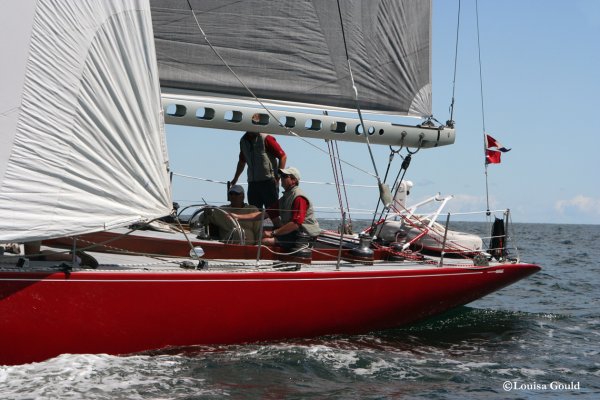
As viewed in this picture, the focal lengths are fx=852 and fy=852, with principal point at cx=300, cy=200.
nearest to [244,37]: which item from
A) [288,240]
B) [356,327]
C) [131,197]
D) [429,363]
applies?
[288,240]

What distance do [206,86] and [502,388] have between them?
4.04m

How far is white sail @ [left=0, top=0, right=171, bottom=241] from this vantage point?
623 centimetres

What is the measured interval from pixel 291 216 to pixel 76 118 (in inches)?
116

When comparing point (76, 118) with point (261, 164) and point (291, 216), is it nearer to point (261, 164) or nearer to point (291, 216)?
point (291, 216)

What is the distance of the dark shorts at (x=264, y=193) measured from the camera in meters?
9.60

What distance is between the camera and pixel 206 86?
8555 millimetres

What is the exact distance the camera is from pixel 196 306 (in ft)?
24.1

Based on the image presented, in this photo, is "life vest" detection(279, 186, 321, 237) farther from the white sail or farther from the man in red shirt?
the white sail

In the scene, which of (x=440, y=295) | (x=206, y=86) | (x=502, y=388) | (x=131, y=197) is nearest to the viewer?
(x=131, y=197)

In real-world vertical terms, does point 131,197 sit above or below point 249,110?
below

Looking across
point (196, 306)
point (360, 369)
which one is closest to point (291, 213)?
point (196, 306)

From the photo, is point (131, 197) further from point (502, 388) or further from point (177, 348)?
point (502, 388)

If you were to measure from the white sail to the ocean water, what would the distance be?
1.16 meters

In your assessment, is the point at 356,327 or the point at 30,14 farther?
the point at 356,327
